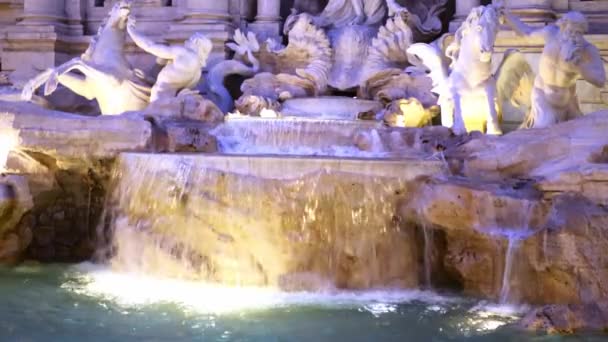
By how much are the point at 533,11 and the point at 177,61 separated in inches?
178

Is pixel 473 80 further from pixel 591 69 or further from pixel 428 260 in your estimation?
pixel 428 260

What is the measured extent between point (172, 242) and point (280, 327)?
73.9 inches

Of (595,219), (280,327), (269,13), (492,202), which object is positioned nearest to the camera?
(280,327)

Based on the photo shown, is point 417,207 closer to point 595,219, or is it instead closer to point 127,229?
point 595,219

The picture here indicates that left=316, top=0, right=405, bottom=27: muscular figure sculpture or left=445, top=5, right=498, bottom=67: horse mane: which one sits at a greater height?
left=316, top=0, right=405, bottom=27: muscular figure sculpture

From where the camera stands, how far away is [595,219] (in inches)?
225

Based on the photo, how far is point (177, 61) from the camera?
1000cm

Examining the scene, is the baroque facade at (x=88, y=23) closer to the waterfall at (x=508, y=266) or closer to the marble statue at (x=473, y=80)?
the marble statue at (x=473, y=80)

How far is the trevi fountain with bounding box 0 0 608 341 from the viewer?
5691 mm

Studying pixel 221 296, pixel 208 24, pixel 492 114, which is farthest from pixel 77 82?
pixel 492 114

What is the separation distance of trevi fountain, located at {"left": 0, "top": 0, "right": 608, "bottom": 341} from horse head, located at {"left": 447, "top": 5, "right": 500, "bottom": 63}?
0.06ft

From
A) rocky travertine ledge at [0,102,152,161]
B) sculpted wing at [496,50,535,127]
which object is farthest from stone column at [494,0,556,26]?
rocky travertine ledge at [0,102,152,161]

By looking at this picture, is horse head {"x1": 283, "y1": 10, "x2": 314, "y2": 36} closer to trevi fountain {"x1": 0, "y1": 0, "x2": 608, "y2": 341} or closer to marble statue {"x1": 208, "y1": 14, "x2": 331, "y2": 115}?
marble statue {"x1": 208, "y1": 14, "x2": 331, "y2": 115}

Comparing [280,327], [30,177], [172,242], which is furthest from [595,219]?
[30,177]
